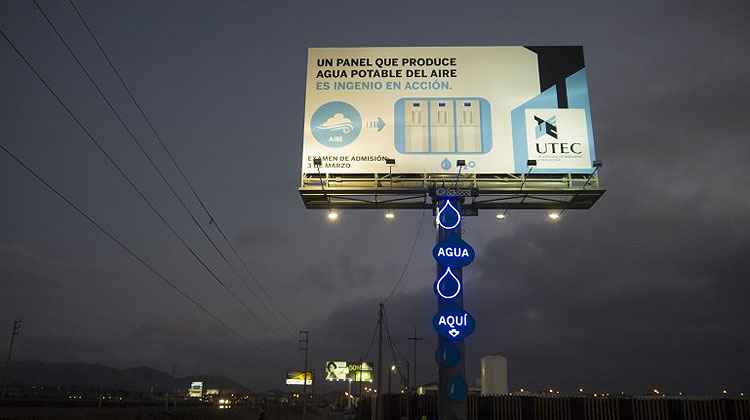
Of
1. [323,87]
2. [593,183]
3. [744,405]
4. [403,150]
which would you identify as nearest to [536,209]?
[593,183]

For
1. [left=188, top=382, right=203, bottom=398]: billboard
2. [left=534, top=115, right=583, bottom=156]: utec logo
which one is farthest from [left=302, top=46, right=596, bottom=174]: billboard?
[left=188, top=382, right=203, bottom=398]: billboard

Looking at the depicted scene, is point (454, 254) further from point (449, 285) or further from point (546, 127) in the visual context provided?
point (546, 127)

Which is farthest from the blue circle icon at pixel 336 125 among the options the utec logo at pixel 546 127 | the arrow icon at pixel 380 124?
the utec logo at pixel 546 127

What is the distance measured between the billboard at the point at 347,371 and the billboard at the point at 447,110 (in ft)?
243

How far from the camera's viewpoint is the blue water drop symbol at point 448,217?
65.5 ft

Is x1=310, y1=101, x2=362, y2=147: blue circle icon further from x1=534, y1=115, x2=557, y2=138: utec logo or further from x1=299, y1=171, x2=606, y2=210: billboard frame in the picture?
x1=534, y1=115, x2=557, y2=138: utec logo

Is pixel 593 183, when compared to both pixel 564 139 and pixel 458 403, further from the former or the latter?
pixel 458 403

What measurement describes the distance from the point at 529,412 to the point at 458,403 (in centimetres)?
1736

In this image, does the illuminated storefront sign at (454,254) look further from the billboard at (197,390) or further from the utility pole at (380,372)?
the billboard at (197,390)

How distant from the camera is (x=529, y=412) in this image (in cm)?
3391

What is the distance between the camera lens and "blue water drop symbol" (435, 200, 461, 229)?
20.0 meters

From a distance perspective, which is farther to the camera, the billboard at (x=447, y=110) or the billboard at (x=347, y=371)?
the billboard at (x=347, y=371)

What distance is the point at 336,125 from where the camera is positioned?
2094cm

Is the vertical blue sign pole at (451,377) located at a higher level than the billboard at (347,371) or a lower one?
lower
